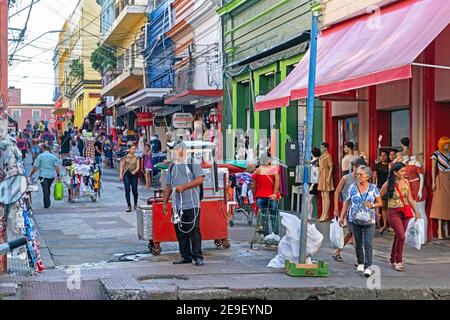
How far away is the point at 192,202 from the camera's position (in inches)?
451

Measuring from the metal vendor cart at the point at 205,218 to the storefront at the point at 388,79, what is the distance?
2431mm

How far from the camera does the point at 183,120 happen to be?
99.1ft

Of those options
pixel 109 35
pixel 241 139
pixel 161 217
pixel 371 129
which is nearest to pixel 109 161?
pixel 109 35

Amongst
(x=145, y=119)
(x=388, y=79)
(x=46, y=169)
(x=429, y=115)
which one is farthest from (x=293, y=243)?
(x=145, y=119)

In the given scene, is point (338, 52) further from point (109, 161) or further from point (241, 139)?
point (109, 161)

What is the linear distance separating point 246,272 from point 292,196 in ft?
30.5

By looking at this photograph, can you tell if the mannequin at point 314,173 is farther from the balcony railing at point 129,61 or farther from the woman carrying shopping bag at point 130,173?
the balcony railing at point 129,61

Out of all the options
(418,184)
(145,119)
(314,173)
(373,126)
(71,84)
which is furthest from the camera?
(71,84)

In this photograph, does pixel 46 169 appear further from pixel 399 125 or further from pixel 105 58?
pixel 105 58

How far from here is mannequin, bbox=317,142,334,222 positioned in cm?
1800

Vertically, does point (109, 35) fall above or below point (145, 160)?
above

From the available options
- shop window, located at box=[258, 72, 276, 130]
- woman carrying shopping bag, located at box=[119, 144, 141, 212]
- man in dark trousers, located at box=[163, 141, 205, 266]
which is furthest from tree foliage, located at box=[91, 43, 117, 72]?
man in dark trousers, located at box=[163, 141, 205, 266]

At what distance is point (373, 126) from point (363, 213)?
19.8 feet

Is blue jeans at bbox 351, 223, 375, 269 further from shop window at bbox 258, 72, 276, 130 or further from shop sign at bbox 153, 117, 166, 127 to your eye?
shop sign at bbox 153, 117, 166, 127
